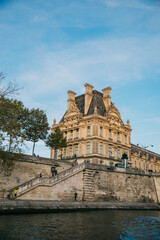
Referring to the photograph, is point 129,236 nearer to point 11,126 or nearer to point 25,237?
point 25,237

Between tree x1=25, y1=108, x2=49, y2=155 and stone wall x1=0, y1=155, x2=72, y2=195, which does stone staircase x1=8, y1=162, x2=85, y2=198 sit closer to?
stone wall x1=0, y1=155, x2=72, y2=195

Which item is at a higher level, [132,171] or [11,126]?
[11,126]

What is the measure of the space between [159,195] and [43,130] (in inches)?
1015

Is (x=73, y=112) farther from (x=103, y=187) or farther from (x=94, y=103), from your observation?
(x=103, y=187)

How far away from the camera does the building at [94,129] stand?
53.2 metres

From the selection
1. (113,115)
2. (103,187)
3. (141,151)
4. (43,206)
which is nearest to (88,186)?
(103,187)

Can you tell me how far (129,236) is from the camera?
14633 millimetres

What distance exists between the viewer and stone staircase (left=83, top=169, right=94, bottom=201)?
32388mm

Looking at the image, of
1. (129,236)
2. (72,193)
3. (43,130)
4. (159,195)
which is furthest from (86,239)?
(159,195)

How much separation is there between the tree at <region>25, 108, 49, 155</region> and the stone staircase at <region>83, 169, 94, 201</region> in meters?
11.8

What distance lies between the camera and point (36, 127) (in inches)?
1580

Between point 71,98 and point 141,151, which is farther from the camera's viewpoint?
point 141,151

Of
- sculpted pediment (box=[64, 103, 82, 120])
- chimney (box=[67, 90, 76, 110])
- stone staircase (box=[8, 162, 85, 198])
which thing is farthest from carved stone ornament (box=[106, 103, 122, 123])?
stone staircase (box=[8, 162, 85, 198])

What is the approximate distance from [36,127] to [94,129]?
56.2 ft
